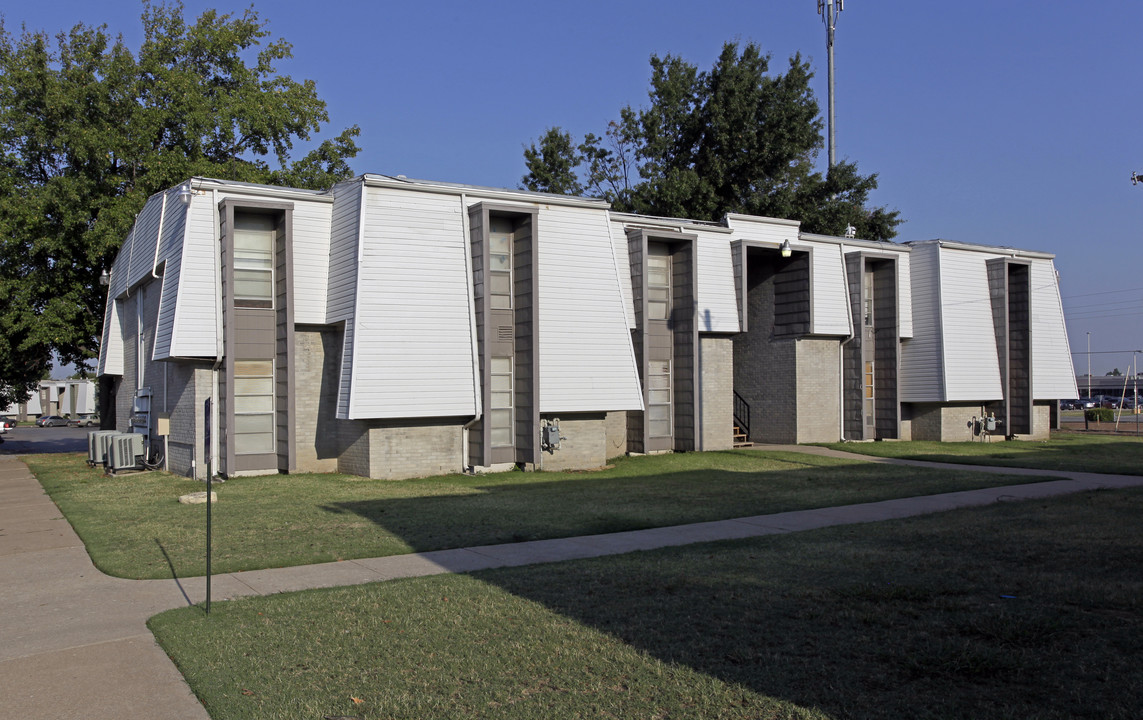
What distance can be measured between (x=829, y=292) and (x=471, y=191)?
1266cm

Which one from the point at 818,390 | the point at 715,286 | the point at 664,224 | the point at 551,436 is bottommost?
the point at 551,436

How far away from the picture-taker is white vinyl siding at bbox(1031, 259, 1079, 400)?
3216 cm

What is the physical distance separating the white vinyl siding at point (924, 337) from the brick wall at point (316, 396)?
62.5 feet

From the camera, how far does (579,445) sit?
21656 mm

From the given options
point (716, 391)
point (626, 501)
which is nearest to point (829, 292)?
point (716, 391)

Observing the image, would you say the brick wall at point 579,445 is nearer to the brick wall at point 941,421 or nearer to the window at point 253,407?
the window at point 253,407

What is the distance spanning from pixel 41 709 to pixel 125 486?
47.9 feet

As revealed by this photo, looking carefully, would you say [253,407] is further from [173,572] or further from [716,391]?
[716,391]

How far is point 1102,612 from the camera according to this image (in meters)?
7.30

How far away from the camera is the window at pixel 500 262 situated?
20.8m

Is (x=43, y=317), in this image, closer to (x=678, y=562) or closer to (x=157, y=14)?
(x=157, y=14)

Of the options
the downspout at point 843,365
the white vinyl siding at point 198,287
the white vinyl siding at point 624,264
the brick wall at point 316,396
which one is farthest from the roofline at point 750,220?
the white vinyl siding at point 198,287

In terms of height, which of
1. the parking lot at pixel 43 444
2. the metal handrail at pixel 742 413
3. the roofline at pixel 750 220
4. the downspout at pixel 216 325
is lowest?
the parking lot at pixel 43 444

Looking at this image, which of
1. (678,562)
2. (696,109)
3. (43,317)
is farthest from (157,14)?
(678,562)
